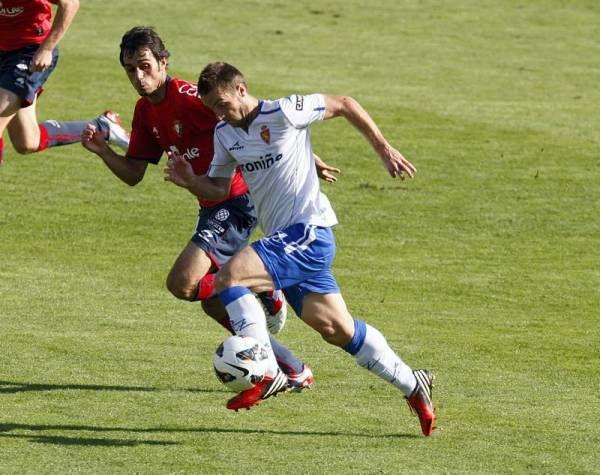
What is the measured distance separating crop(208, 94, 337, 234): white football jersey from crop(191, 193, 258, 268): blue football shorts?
4.20 feet

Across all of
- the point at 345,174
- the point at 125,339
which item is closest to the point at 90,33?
the point at 345,174

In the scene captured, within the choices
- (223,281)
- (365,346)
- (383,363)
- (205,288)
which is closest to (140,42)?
(205,288)

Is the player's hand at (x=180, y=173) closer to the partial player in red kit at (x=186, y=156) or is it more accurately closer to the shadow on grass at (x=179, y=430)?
the partial player in red kit at (x=186, y=156)

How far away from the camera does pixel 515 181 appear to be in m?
18.9

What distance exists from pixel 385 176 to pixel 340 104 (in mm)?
10289

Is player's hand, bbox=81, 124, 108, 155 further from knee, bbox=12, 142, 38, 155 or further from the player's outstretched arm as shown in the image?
knee, bbox=12, 142, 38, 155

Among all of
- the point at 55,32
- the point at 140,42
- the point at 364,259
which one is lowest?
the point at 364,259

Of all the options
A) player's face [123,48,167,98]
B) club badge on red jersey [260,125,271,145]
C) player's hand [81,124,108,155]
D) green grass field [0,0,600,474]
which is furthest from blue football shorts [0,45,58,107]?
club badge on red jersey [260,125,271,145]

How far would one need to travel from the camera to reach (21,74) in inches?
491

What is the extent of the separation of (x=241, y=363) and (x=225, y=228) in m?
2.18

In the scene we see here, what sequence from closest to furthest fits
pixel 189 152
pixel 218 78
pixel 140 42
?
pixel 218 78 < pixel 140 42 < pixel 189 152

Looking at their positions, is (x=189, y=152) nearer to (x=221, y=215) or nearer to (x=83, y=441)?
(x=221, y=215)

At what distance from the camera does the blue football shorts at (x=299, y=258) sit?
28.5 ft

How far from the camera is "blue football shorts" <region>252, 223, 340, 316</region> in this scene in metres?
8.69
